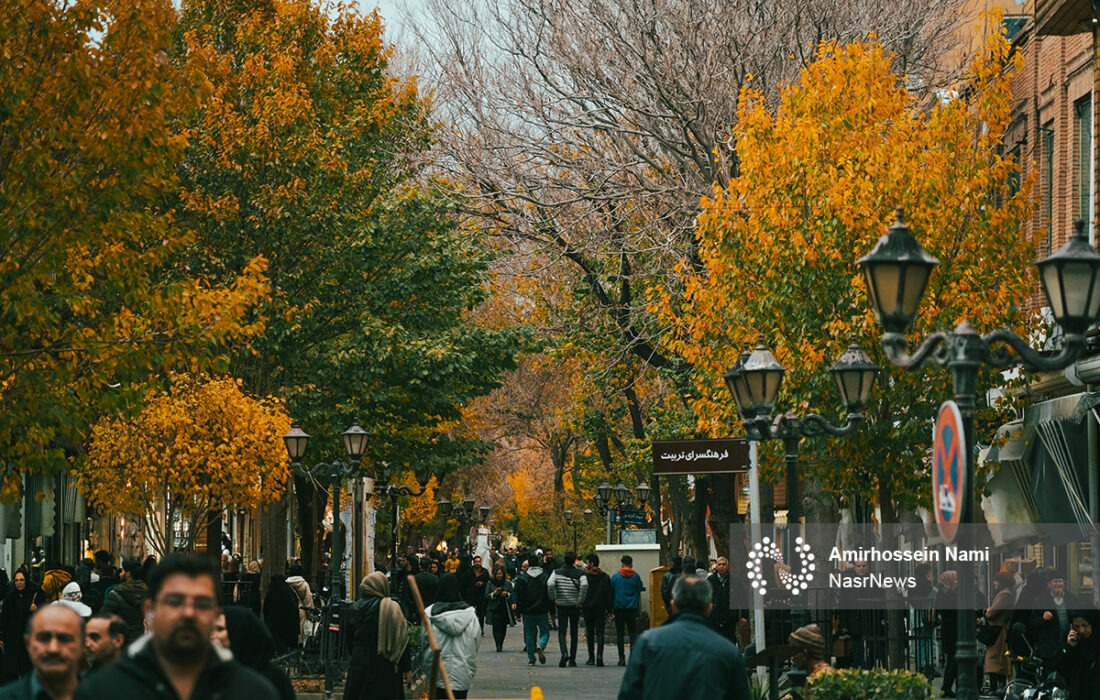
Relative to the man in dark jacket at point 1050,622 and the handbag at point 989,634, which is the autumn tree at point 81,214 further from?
the handbag at point 989,634

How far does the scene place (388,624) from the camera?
13453mm

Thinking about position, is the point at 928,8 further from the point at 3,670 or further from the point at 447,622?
the point at 3,670

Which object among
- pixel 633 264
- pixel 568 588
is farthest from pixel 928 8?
pixel 568 588

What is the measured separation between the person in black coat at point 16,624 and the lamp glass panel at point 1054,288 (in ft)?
Answer: 36.2

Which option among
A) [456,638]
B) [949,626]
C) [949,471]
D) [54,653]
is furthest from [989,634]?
[54,653]

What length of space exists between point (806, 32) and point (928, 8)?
2.02 m

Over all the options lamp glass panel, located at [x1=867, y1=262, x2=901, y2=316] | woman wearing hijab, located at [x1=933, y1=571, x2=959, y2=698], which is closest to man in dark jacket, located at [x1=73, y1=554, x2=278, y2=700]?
lamp glass panel, located at [x1=867, y1=262, x2=901, y2=316]

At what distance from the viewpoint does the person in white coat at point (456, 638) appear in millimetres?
15266

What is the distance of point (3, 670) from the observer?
1584 cm

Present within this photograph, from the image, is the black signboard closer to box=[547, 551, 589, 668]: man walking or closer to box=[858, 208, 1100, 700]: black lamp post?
box=[858, 208, 1100, 700]: black lamp post

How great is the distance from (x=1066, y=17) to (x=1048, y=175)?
3834 mm

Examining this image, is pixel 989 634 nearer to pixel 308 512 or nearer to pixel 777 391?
pixel 777 391

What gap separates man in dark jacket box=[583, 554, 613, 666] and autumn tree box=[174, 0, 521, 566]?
7323mm

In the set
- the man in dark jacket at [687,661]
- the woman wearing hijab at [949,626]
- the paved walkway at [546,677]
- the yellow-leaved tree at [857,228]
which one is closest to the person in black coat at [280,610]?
the paved walkway at [546,677]
